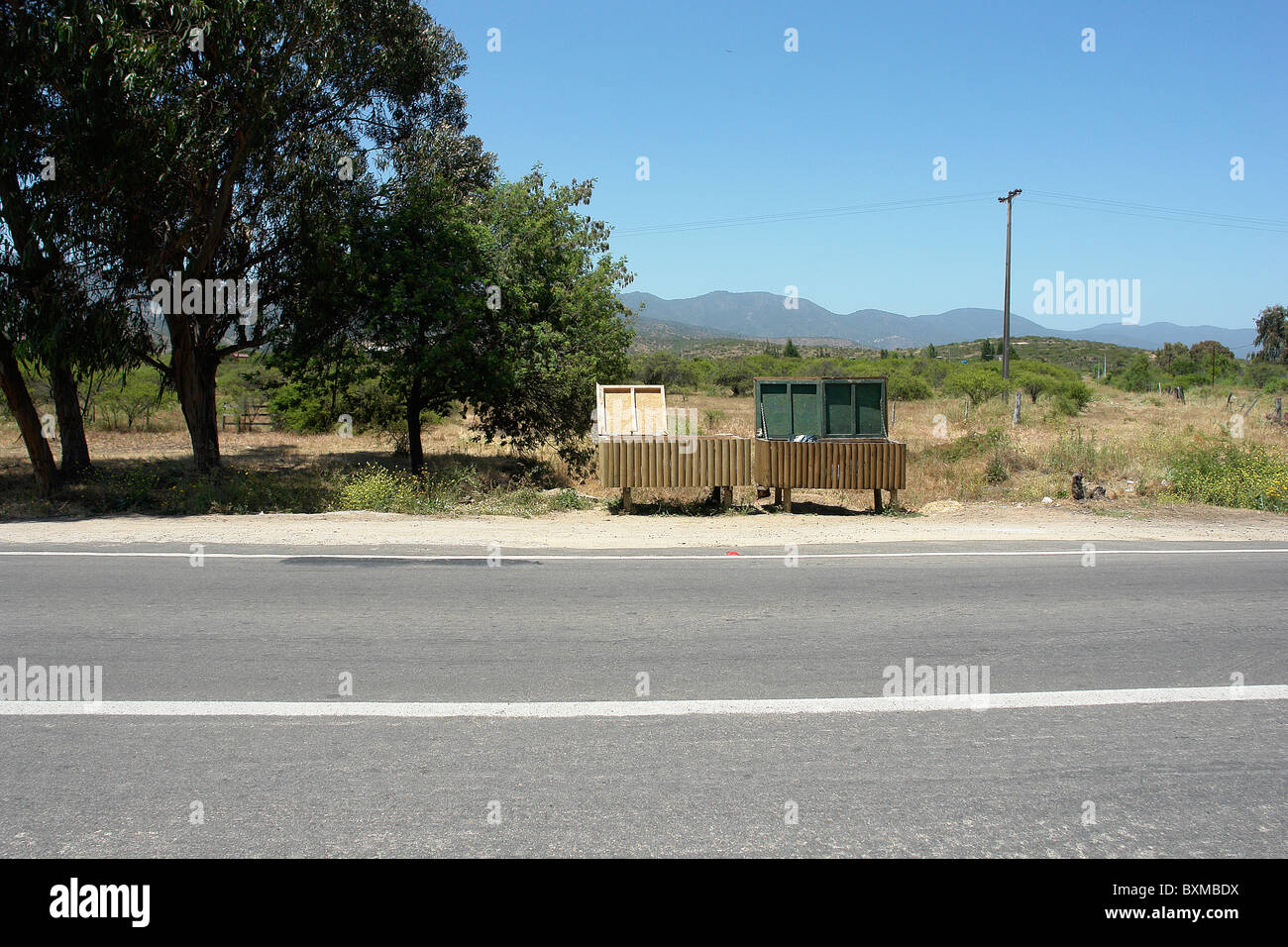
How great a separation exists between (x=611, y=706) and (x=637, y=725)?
1.09ft

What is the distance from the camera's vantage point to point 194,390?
17.8 metres

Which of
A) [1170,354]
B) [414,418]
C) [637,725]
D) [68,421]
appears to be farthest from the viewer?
[1170,354]

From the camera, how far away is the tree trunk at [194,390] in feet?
56.6

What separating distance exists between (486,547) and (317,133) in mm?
11116

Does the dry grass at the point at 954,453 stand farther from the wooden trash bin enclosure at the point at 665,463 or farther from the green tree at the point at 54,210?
the green tree at the point at 54,210

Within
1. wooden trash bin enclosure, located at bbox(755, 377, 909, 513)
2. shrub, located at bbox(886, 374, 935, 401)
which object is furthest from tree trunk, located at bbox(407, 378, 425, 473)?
shrub, located at bbox(886, 374, 935, 401)

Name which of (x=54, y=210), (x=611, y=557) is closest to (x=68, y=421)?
(x=54, y=210)

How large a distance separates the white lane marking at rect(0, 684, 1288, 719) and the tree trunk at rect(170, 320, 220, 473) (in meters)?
12.7

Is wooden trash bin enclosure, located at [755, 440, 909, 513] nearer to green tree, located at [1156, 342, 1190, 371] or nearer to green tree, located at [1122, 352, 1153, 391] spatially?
green tree, located at [1122, 352, 1153, 391]

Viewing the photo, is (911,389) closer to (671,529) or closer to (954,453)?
(954,453)

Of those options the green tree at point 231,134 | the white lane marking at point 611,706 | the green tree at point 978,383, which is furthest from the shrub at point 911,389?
the white lane marking at point 611,706

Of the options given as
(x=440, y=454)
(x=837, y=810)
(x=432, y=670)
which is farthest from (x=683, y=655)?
(x=440, y=454)

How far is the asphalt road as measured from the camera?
12.6 feet
